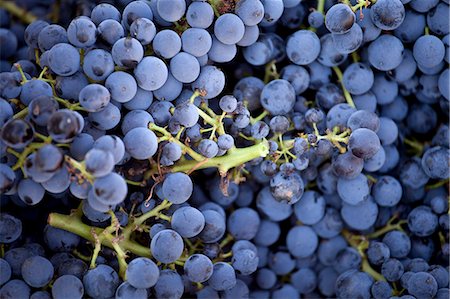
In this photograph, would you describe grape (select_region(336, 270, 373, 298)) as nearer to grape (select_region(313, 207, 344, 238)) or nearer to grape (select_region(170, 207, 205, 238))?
grape (select_region(313, 207, 344, 238))

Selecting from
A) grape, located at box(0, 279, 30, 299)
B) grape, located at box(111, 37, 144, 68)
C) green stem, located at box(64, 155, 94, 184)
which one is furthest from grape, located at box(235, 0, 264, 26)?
grape, located at box(0, 279, 30, 299)

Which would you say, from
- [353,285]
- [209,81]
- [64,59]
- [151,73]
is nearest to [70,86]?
[64,59]

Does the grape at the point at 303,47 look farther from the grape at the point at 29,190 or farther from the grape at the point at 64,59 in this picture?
the grape at the point at 29,190

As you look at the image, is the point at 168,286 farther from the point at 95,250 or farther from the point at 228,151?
the point at 228,151

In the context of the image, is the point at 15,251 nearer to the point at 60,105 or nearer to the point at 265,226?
the point at 60,105

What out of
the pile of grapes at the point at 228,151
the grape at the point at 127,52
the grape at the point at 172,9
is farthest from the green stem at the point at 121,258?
the grape at the point at 172,9

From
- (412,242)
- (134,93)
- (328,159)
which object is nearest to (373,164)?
(328,159)
